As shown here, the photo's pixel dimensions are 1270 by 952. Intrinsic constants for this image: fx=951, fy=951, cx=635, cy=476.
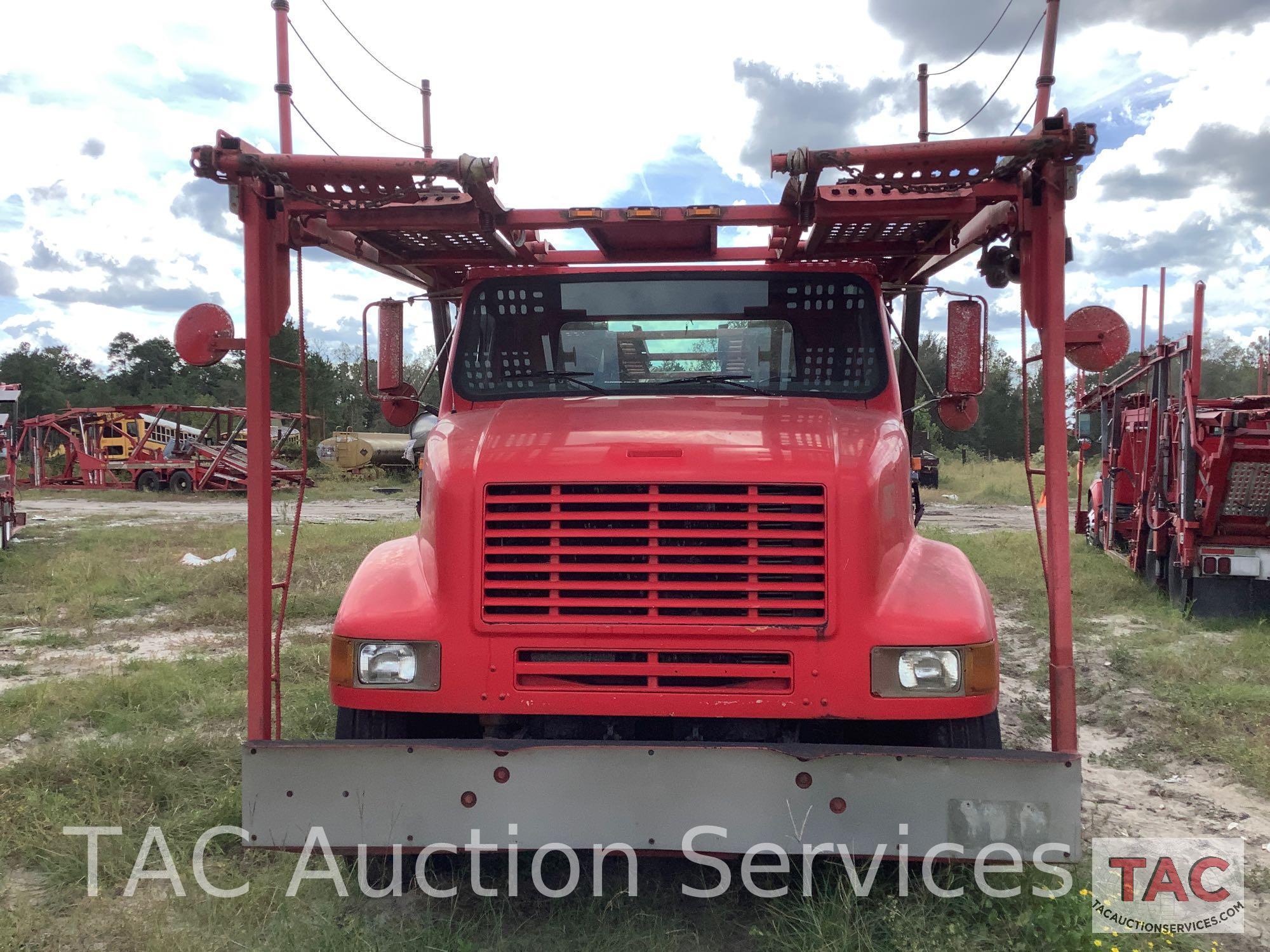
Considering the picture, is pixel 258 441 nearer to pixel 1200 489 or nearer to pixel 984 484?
pixel 1200 489

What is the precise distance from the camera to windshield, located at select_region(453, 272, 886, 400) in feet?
13.2

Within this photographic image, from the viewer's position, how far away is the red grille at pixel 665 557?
9.88 ft

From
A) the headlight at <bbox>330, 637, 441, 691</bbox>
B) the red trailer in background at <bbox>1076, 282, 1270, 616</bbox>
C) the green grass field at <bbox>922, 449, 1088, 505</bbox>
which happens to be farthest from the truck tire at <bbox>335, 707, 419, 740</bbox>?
the green grass field at <bbox>922, 449, 1088, 505</bbox>

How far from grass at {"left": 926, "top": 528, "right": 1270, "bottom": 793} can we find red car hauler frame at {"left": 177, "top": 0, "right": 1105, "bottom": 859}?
2674 mm

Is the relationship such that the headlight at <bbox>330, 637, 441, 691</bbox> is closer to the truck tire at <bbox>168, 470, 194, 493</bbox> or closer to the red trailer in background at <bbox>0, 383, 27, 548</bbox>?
→ the red trailer in background at <bbox>0, 383, 27, 548</bbox>

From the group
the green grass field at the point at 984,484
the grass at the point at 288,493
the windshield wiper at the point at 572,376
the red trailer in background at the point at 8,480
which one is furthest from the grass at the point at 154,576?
the green grass field at the point at 984,484

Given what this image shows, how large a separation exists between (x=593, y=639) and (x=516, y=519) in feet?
1.52

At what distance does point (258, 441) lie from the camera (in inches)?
137

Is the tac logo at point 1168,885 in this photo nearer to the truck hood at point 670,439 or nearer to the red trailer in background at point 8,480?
the truck hood at point 670,439

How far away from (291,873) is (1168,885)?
10.6ft

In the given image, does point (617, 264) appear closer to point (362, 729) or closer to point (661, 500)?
point (661, 500)

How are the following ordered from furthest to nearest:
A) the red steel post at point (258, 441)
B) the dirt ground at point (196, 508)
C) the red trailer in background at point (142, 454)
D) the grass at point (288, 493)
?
1. the red trailer in background at point (142, 454)
2. the grass at point (288, 493)
3. the dirt ground at point (196, 508)
4. the red steel post at point (258, 441)

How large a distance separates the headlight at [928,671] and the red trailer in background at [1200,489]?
590 centimetres

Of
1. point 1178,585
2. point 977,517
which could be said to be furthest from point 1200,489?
point 977,517
